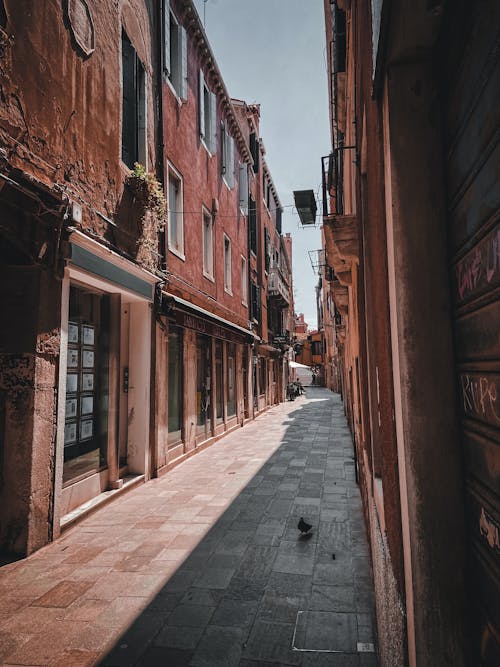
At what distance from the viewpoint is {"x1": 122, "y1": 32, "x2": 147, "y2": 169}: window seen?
7.63 meters

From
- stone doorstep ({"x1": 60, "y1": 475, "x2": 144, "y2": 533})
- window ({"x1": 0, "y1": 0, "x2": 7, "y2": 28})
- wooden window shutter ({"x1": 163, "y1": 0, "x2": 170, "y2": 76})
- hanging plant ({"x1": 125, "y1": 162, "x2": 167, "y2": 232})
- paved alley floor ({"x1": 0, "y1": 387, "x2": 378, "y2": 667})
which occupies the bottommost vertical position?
paved alley floor ({"x1": 0, "y1": 387, "x2": 378, "y2": 667})

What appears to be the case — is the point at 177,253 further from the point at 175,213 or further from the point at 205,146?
the point at 205,146

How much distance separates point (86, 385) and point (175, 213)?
5081 mm

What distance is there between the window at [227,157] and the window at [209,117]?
1035 mm

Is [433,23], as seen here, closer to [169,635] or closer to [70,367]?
[169,635]

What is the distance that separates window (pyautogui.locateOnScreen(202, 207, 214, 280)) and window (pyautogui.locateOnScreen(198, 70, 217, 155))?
2.00 m

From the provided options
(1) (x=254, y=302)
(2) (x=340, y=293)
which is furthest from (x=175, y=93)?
(1) (x=254, y=302)

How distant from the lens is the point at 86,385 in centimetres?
638

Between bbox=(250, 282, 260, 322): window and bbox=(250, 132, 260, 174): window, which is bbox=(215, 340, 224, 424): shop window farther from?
bbox=(250, 132, 260, 174): window

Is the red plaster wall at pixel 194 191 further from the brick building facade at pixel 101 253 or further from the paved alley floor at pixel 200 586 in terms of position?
the paved alley floor at pixel 200 586

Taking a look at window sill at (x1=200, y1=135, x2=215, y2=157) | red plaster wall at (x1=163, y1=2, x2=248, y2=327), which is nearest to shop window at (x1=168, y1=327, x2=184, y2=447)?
red plaster wall at (x1=163, y1=2, x2=248, y2=327)

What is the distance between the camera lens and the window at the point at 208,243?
1230 cm

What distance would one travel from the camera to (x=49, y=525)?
4887mm

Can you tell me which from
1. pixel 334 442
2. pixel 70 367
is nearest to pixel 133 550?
pixel 70 367
